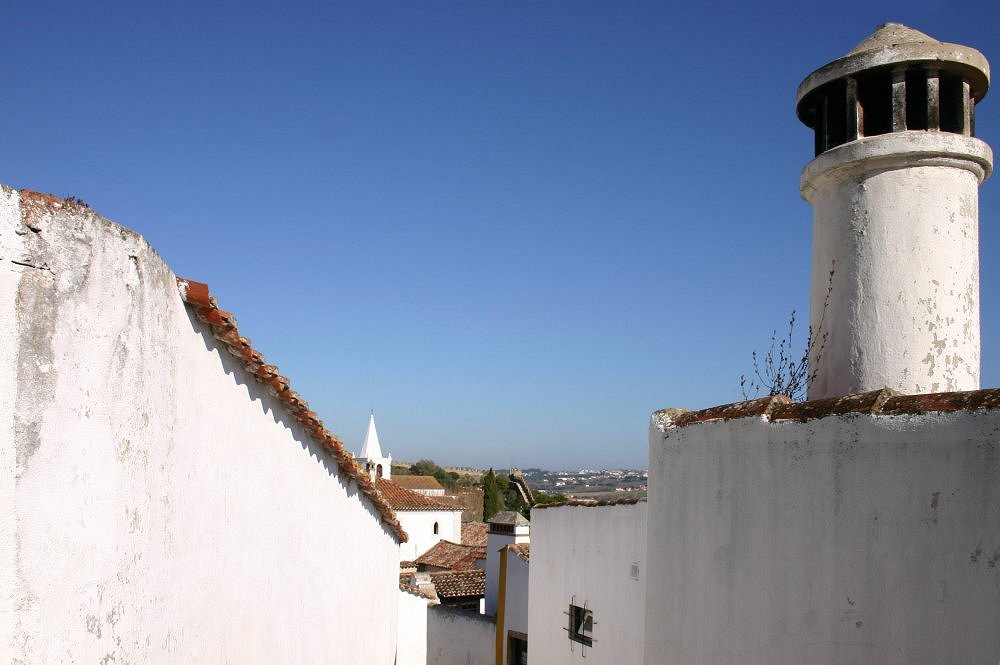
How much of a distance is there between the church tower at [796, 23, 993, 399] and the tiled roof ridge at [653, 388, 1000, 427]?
1.14 metres

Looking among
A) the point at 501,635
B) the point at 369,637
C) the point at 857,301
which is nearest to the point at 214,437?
the point at 857,301

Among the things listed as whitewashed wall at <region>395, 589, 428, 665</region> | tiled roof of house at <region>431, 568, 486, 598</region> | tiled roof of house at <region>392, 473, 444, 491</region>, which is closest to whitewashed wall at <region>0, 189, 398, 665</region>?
whitewashed wall at <region>395, 589, 428, 665</region>

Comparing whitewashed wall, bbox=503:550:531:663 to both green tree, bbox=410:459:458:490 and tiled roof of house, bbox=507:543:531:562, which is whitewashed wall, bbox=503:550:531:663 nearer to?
tiled roof of house, bbox=507:543:531:562

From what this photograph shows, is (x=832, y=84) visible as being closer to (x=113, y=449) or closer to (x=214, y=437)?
(x=214, y=437)

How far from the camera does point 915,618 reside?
4.05m

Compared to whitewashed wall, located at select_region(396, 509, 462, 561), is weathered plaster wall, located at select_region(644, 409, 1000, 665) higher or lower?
higher

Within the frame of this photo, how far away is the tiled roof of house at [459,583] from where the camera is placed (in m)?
22.5

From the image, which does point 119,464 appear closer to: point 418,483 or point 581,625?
point 581,625

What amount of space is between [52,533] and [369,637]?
8278 mm

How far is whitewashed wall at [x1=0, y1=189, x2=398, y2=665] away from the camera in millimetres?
3334

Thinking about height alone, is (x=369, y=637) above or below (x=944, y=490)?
below

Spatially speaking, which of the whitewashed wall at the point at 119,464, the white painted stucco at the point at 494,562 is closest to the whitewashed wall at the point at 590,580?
the white painted stucco at the point at 494,562

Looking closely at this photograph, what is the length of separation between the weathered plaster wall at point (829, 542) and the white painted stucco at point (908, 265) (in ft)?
4.53

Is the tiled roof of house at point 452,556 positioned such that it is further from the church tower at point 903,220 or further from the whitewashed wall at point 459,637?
the church tower at point 903,220
